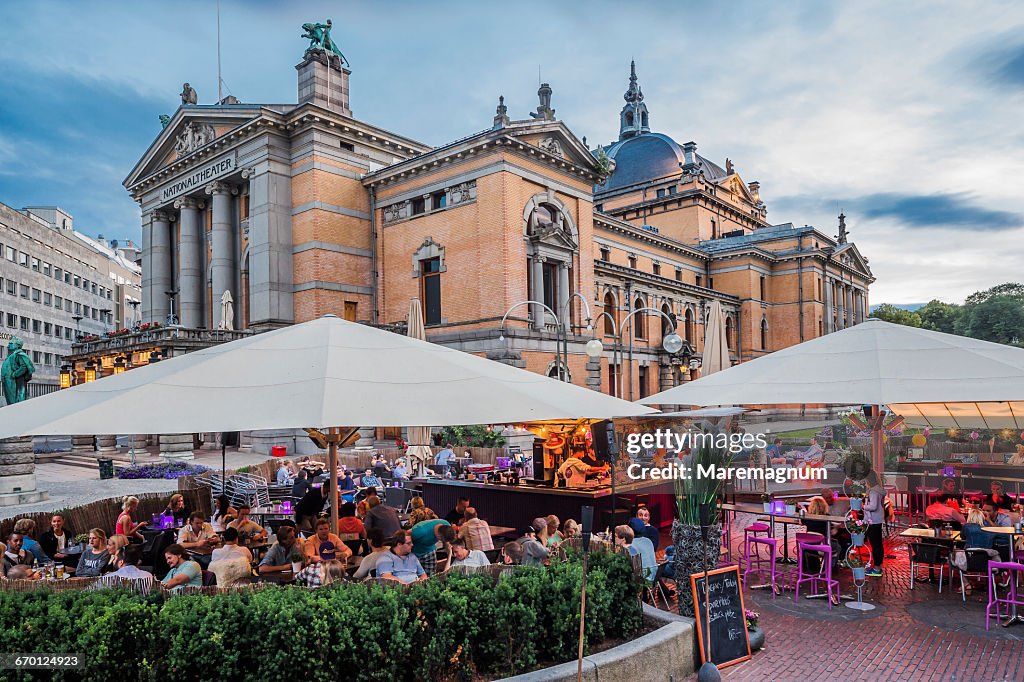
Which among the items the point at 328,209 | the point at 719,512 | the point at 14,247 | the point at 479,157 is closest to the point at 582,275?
the point at 479,157

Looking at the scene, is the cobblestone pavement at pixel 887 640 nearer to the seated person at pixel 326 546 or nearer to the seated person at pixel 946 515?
the seated person at pixel 946 515

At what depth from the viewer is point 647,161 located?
222ft

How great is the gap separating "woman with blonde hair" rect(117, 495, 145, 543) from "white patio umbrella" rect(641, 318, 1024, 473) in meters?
8.01

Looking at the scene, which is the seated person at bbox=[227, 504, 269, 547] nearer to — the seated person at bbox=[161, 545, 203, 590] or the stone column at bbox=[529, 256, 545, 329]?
the seated person at bbox=[161, 545, 203, 590]

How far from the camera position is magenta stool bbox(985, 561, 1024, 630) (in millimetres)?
8016

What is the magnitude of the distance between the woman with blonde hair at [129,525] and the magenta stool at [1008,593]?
11.1 meters

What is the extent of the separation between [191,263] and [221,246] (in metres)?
3.78

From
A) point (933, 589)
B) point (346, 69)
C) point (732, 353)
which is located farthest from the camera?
point (732, 353)

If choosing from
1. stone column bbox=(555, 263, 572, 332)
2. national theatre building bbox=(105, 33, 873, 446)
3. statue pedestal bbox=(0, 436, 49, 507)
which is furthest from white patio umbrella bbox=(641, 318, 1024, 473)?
stone column bbox=(555, 263, 572, 332)

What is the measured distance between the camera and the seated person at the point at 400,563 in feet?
23.0

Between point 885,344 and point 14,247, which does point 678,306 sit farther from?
point 14,247

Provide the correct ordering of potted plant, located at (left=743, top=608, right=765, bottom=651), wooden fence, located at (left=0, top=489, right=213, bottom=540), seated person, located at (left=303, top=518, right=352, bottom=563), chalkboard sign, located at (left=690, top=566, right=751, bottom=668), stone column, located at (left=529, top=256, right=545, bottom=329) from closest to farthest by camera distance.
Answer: chalkboard sign, located at (left=690, top=566, right=751, bottom=668)
potted plant, located at (left=743, top=608, right=765, bottom=651)
seated person, located at (left=303, top=518, right=352, bottom=563)
wooden fence, located at (left=0, top=489, right=213, bottom=540)
stone column, located at (left=529, top=256, right=545, bottom=329)

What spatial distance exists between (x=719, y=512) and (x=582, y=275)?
88.0 ft

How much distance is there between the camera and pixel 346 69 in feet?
116
